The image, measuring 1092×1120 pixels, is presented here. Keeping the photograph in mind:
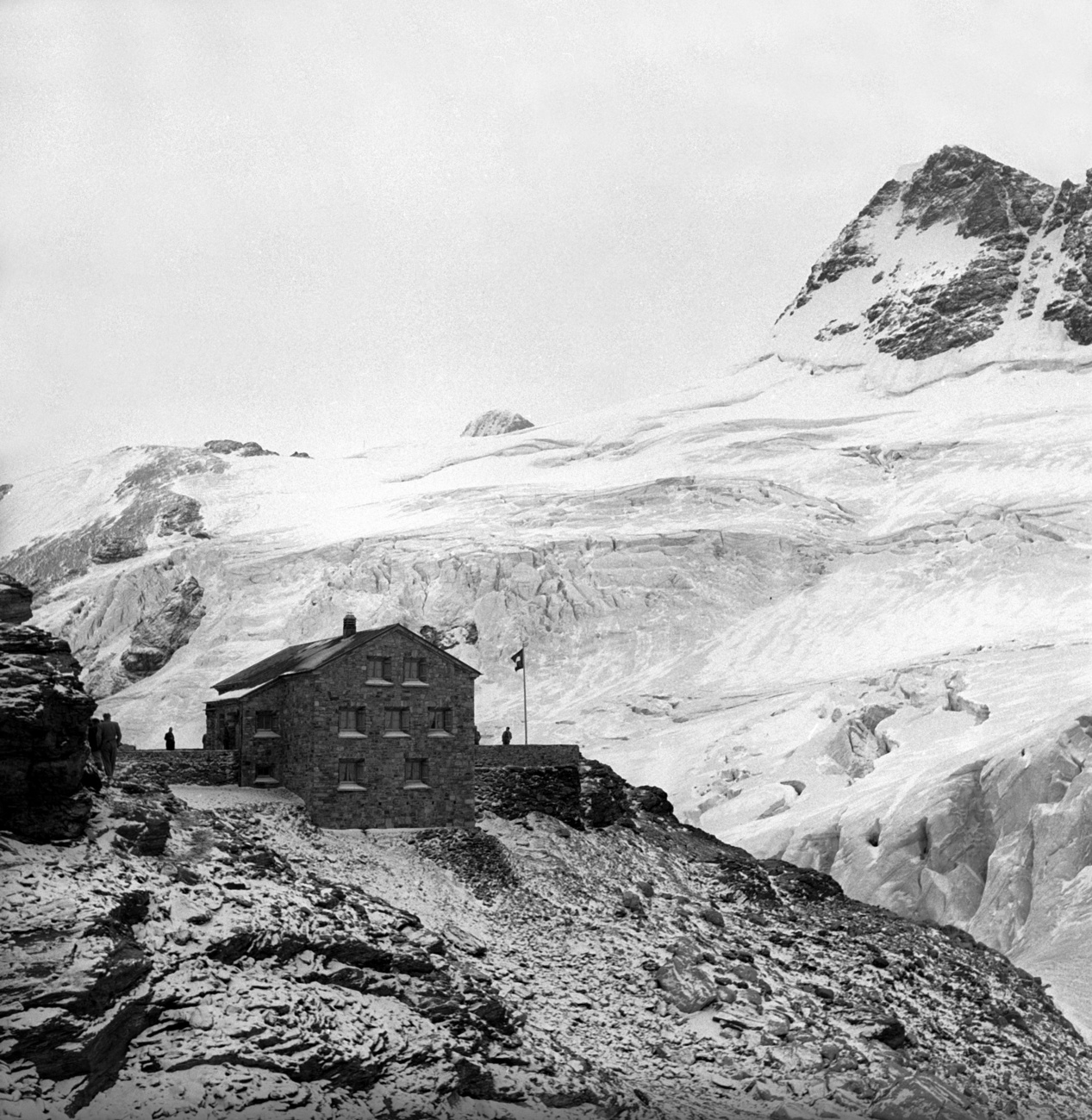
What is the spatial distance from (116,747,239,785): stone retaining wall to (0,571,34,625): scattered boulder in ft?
30.0

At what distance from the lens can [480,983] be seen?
3194 centimetres

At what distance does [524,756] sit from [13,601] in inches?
743

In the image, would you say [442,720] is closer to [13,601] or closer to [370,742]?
[370,742]

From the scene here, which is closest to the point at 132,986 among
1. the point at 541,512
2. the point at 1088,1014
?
the point at 1088,1014

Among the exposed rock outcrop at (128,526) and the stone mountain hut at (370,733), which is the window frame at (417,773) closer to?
the stone mountain hut at (370,733)

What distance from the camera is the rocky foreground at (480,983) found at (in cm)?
2492

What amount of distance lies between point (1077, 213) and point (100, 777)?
543ft

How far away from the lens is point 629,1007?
111 feet

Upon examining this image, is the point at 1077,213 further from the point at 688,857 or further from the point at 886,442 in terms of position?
the point at 688,857

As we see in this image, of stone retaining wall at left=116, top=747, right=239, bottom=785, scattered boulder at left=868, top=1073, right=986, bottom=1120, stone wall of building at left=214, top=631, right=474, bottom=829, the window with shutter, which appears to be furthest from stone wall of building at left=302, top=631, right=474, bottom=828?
scattered boulder at left=868, top=1073, right=986, bottom=1120

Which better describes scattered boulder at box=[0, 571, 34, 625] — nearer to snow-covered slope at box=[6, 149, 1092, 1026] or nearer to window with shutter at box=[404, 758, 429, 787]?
window with shutter at box=[404, 758, 429, 787]

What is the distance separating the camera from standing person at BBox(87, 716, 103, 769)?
33.6m

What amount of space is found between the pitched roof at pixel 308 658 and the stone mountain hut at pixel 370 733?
97 millimetres

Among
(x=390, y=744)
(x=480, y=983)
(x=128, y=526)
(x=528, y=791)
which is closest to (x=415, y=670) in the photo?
(x=390, y=744)
